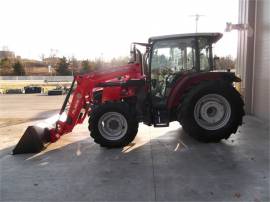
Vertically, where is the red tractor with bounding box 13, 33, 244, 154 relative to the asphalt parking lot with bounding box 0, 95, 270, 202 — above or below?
above

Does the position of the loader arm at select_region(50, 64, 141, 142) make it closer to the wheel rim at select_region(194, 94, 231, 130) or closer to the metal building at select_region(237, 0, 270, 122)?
the wheel rim at select_region(194, 94, 231, 130)

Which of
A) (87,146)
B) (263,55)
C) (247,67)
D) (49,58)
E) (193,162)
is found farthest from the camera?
(49,58)

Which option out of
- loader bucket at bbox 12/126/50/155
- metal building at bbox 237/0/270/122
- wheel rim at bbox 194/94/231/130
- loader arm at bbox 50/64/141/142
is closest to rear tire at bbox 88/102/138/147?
loader arm at bbox 50/64/141/142

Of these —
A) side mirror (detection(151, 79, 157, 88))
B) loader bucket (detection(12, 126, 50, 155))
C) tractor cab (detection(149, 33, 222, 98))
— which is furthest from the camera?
side mirror (detection(151, 79, 157, 88))

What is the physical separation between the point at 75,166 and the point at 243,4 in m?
8.71

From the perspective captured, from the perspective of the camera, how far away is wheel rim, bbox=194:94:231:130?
25.2ft

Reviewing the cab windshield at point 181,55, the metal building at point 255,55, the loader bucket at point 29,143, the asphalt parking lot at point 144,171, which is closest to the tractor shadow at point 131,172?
the asphalt parking lot at point 144,171

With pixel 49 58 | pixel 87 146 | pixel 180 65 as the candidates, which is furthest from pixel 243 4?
pixel 49 58

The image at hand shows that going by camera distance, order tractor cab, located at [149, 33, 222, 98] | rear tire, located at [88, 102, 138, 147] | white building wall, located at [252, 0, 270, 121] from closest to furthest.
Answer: rear tire, located at [88, 102, 138, 147]
tractor cab, located at [149, 33, 222, 98]
white building wall, located at [252, 0, 270, 121]

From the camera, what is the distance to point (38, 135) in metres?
7.32

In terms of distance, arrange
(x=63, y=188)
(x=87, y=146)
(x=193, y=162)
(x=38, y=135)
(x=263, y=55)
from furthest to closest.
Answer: (x=263, y=55) → (x=87, y=146) → (x=38, y=135) → (x=193, y=162) → (x=63, y=188)

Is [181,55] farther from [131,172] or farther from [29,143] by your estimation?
[29,143]

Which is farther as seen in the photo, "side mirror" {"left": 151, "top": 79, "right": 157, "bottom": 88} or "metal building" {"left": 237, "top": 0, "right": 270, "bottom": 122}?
"metal building" {"left": 237, "top": 0, "right": 270, "bottom": 122}

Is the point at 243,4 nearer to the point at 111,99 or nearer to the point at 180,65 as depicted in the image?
the point at 180,65
